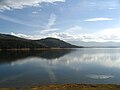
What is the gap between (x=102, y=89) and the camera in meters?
26.8

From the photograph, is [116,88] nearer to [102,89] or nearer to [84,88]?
[102,89]

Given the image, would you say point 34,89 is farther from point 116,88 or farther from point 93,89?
point 116,88

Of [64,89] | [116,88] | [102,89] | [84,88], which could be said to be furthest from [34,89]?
[116,88]

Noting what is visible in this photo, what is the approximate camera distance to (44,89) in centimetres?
2698

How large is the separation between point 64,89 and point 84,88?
276 cm

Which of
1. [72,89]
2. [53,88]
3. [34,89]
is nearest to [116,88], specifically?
[72,89]

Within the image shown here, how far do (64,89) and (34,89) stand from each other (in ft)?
13.0

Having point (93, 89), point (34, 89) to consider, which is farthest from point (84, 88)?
point (34, 89)

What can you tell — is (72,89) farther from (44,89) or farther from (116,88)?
(116,88)

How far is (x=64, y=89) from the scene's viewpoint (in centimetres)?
2655

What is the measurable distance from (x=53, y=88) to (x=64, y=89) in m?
1.84

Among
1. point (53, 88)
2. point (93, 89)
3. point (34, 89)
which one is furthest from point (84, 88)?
point (34, 89)

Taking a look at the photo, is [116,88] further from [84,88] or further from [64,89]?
[64,89]

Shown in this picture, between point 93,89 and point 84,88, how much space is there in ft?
3.90
